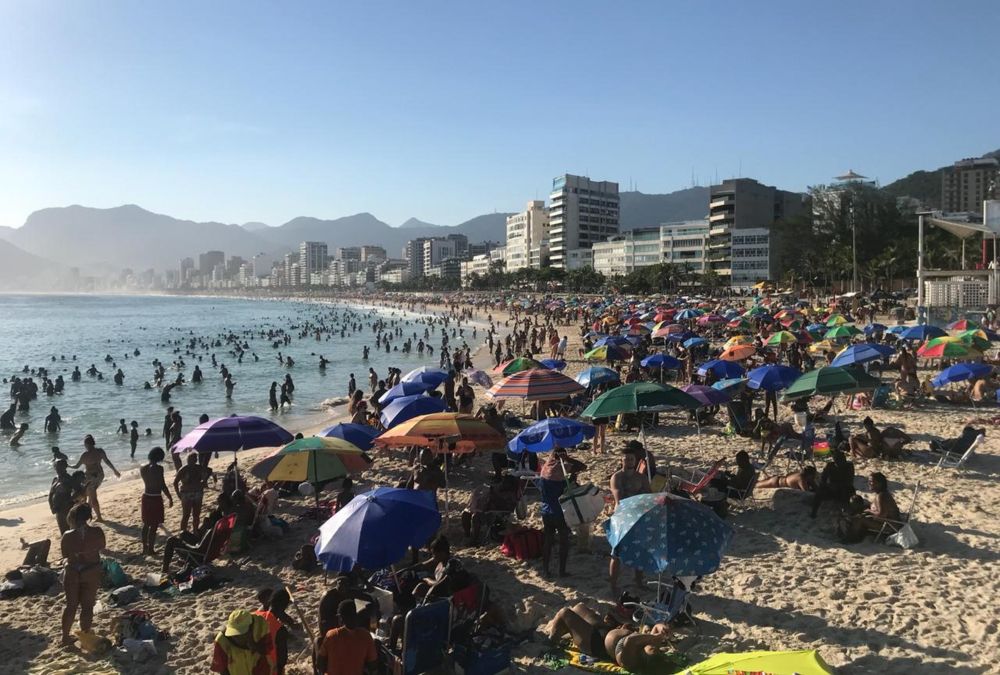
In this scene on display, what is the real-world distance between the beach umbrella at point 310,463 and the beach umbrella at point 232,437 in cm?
44

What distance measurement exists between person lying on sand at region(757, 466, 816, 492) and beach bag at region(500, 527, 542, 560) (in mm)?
3509

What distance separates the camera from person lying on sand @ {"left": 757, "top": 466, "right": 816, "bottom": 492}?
28.5 ft

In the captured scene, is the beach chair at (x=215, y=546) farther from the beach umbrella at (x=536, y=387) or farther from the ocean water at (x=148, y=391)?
the ocean water at (x=148, y=391)

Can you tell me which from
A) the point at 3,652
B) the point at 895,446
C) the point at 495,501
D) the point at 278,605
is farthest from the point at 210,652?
the point at 895,446

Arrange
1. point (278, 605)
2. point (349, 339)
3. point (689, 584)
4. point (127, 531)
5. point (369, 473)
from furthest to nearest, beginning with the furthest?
point (349, 339)
point (369, 473)
point (127, 531)
point (689, 584)
point (278, 605)

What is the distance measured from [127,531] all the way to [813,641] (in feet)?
29.2

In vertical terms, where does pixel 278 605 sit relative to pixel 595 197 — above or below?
below

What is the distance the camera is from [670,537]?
17.4 feet

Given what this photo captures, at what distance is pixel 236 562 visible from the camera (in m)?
8.11

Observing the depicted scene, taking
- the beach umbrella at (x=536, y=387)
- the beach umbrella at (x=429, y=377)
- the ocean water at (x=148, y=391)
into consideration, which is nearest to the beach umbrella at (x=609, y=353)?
the beach umbrella at (x=429, y=377)

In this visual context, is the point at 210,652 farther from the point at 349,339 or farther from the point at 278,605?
the point at 349,339

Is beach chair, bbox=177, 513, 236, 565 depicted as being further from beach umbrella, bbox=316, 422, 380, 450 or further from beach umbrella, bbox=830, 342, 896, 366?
beach umbrella, bbox=830, 342, 896, 366

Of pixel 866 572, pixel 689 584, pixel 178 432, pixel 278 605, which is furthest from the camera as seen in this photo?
pixel 178 432

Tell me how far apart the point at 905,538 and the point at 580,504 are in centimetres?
340
